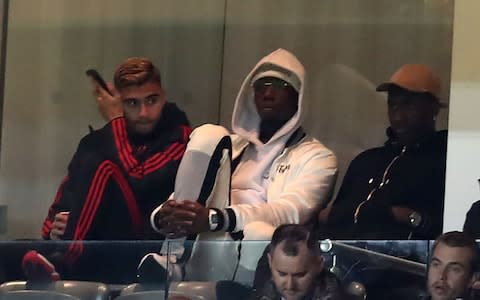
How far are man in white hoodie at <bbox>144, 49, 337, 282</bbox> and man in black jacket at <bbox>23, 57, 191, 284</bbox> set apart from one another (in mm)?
23

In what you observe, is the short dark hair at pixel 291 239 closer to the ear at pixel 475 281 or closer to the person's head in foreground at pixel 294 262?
the person's head in foreground at pixel 294 262

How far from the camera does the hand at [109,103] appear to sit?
4.27ft

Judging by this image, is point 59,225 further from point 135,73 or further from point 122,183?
point 135,73

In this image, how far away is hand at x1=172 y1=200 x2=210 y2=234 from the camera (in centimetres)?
122

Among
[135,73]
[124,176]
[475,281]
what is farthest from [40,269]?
[475,281]

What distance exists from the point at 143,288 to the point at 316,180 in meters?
0.26

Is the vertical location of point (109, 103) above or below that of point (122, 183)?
above

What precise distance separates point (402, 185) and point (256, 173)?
19 cm

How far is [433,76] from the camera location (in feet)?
4.16

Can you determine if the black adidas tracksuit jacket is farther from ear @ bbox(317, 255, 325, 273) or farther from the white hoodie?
ear @ bbox(317, 255, 325, 273)

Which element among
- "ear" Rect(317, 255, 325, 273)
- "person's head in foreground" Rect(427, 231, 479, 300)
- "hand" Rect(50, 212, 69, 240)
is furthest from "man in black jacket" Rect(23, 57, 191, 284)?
"person's head in foreground" Rect(427, 231, 479, 300)

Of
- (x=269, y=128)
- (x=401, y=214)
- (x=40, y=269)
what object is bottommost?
(x=40, y=269)

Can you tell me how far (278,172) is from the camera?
4.05 ft

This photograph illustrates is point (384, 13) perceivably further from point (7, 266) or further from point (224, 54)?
point (7, 266)
